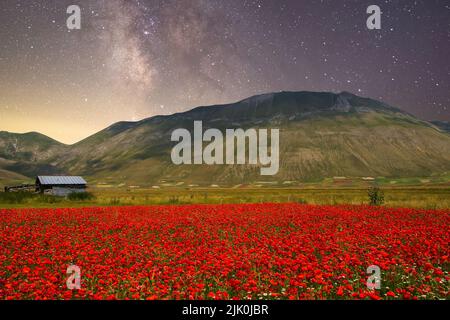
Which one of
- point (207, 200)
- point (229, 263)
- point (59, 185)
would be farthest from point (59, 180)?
point (229, 263)

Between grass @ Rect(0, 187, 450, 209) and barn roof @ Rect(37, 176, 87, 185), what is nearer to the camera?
grass @ Rect(0, 187, 450, 209)

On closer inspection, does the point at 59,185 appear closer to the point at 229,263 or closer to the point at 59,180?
the point at 59,180

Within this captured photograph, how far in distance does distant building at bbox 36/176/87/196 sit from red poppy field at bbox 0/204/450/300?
58.0 meters

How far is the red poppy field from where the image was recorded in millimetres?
7496

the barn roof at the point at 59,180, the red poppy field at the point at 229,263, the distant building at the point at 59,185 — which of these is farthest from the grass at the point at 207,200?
the red poppy field at the point at 229,263

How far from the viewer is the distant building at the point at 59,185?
2840 inches

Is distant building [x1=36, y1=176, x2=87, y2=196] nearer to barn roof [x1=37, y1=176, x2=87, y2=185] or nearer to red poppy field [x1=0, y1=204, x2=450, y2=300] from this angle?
barn roof [x1=37, y1=176, x2=87, y2=185]

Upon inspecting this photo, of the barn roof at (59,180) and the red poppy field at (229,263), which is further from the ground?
the red poppy field at (229,263)

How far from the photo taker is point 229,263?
8.71m

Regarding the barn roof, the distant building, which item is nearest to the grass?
the distant building

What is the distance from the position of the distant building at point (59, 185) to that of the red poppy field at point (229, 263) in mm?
57962

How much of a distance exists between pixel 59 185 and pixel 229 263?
75472 millimetres

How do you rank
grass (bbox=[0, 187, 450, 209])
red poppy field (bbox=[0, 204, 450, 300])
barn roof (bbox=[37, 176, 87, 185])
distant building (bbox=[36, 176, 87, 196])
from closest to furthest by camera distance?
red poppy field (bbox=[0, 204, 450, 300]), grass (bbox=[0, 187, 450, 209]), distant building (bbox=[36, 176, 87, 196]), barn roof (bbox=[37, 176, 87, 185])

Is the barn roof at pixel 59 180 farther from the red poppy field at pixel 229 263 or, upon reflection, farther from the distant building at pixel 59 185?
the red poppy field at pixel 229 263
